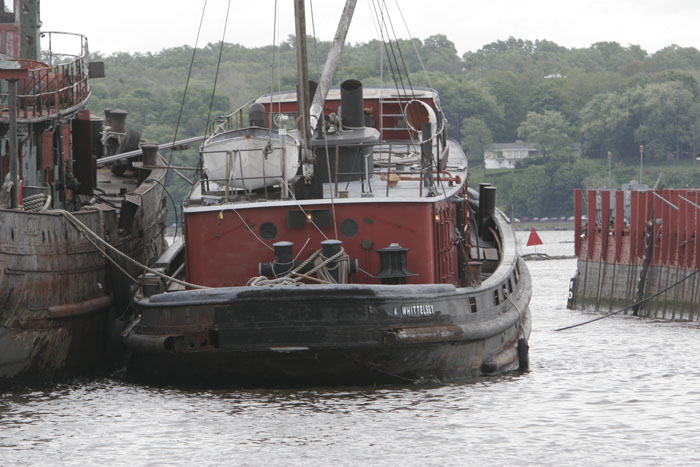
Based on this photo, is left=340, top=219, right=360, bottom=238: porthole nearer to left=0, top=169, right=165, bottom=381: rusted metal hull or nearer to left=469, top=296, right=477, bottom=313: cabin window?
left=469, top=296, right=477, bottom=313: cabin window

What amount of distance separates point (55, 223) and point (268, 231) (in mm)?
3565

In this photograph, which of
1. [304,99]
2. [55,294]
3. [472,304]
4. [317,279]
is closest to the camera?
[317,279]

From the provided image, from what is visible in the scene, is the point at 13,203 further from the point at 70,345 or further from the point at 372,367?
the point at 372,367

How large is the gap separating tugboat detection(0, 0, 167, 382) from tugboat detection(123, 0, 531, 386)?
1123 millimetres

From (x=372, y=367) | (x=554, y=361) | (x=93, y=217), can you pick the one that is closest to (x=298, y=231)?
(x=372, y=367)

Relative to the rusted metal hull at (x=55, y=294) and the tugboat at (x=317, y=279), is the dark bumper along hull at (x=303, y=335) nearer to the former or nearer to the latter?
the tugboat at (x=317, y=279)

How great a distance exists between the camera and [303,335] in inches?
741

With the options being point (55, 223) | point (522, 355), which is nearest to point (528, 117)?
point (522, 355)

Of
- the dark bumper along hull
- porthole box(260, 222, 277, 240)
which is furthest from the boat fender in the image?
porthole box(260, 222, 277, 240)

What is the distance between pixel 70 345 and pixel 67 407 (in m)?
2.16

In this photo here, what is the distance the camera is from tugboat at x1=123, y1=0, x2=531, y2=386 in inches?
746

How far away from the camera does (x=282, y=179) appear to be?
21453 millimetres

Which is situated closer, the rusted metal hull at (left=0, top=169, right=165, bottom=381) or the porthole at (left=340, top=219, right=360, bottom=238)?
the rusted metal hull at (left=0, top=169, right=165, bottom=381)

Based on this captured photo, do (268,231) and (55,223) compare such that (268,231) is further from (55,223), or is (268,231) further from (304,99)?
(55,223)
